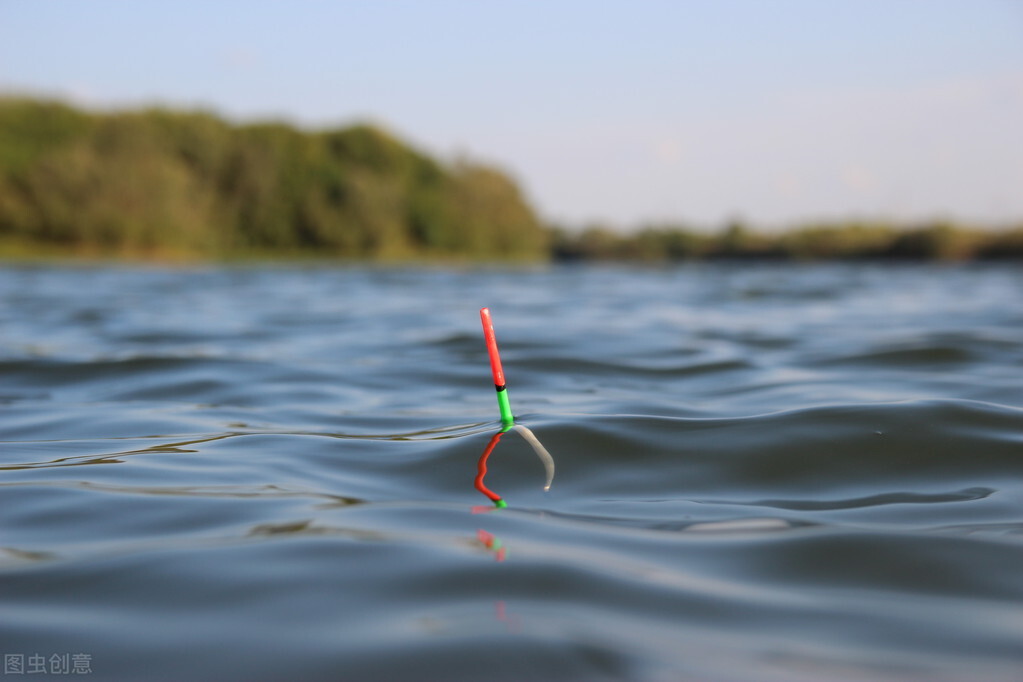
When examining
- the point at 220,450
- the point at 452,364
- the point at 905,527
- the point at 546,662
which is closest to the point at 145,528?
the point at 220,450

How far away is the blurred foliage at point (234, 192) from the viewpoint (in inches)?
1614

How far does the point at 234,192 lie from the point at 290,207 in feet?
11.8

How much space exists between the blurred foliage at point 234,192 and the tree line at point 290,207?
94mm

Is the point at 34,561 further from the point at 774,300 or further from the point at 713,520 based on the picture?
the point at 774,300

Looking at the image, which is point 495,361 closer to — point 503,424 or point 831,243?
point 503,424

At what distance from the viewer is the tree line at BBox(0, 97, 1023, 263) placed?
40656 mm

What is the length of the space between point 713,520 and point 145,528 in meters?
1.57

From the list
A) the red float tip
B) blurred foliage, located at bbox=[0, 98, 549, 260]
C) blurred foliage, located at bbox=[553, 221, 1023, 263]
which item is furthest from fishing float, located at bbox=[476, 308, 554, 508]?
blurred foliage, located at bbox=[0, 98, 549, 260]

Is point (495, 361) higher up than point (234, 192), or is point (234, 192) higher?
point (234, 192)

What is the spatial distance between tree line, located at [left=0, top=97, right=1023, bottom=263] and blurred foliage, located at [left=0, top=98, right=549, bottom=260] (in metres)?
0.09

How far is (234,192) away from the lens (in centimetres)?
6088

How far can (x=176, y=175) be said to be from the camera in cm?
4244

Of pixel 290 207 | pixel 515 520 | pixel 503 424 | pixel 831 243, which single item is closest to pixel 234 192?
pixel 290 207

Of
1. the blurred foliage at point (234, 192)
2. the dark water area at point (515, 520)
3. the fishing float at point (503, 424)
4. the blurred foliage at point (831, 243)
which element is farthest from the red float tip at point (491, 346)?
the blurred foliage at point (234, 192)
